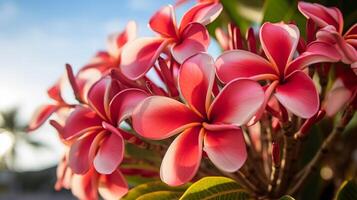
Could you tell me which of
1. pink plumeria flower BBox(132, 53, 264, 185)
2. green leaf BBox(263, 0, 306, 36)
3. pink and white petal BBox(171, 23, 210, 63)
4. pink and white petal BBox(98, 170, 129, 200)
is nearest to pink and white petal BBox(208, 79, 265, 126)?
pink plumeria flower BBox(132, 53, 264, 185)

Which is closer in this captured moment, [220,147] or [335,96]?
[220,147]

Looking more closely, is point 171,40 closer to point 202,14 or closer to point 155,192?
point 202,14

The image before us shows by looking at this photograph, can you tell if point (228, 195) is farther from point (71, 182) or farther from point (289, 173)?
point (71, 182)

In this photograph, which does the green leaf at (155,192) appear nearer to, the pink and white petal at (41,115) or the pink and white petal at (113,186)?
the pink and white petal at (113,186)

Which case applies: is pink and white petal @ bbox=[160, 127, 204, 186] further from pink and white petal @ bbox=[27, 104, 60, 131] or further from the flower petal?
pink and white petal @ bbox=[27, 104, 60, 131]

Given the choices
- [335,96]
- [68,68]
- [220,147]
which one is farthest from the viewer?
[68,68]

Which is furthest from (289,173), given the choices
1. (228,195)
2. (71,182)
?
(71,182)
